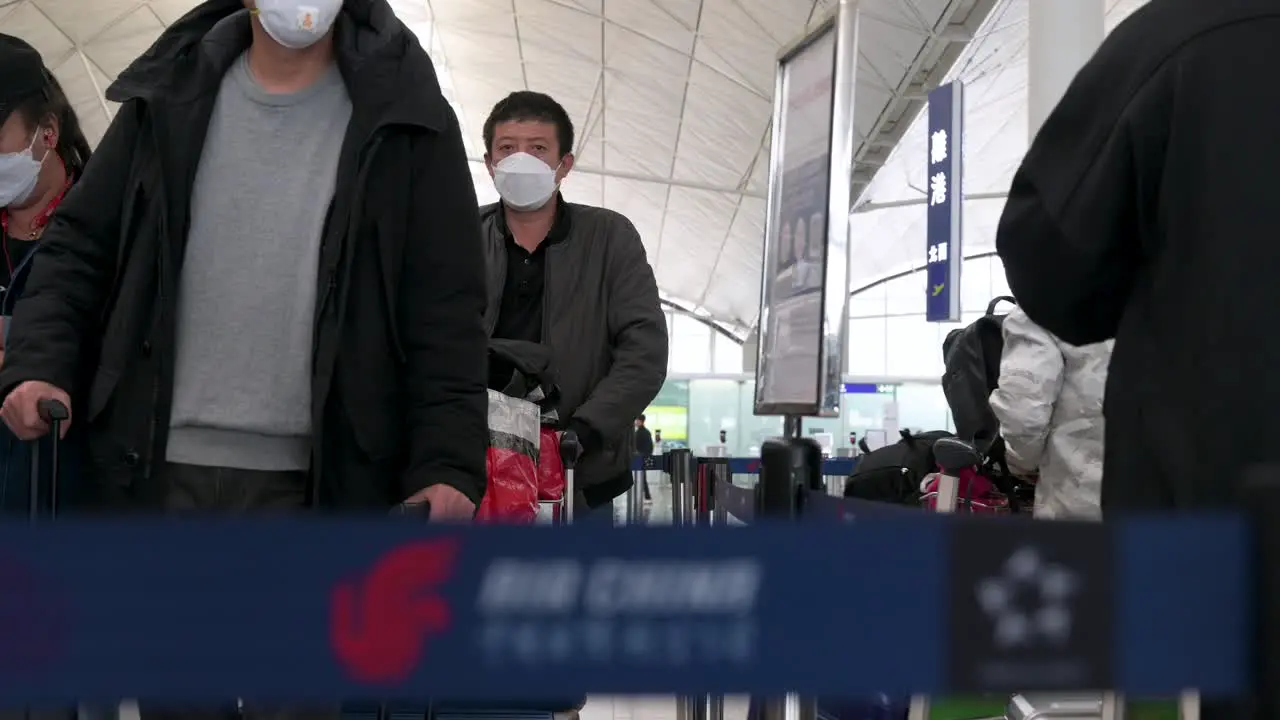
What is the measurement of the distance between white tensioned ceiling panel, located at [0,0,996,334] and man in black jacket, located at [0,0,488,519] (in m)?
17.6

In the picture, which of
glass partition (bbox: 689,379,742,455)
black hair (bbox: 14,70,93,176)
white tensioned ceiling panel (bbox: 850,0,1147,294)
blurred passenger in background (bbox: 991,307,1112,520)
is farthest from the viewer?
glass partition (bbox: 689,379,742,455)

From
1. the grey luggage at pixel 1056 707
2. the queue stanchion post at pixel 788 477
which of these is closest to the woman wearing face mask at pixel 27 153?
the queue stanchion post at pixel 788 477

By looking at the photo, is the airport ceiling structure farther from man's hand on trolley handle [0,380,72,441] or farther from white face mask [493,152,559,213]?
man's hand on trolley handle [0,380,72,441]

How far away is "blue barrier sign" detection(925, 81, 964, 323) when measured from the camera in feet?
45.5

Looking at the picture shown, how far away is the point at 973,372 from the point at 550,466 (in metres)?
2.50

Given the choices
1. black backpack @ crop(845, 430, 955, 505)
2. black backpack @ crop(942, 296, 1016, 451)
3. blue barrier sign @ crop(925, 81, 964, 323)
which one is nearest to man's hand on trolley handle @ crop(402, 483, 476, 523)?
black backpack @ crop(942, 296, 1016, 451)

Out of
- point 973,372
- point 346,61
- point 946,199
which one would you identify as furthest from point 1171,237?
point 946,199

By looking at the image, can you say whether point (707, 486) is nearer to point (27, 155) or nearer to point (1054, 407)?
point (1054, 407)

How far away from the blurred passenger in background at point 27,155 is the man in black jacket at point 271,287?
0.78 metres

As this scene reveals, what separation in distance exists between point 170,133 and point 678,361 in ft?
131

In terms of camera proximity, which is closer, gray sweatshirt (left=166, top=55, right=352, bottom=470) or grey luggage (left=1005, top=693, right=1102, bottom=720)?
gray sweatshirt (left=166, top=55, right=352, bottom=470)

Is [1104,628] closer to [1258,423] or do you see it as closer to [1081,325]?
[1258,423]

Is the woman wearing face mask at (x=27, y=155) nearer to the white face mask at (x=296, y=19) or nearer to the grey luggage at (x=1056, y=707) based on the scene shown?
the white face mask at (x=296, y=19)

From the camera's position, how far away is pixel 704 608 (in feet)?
3.55
